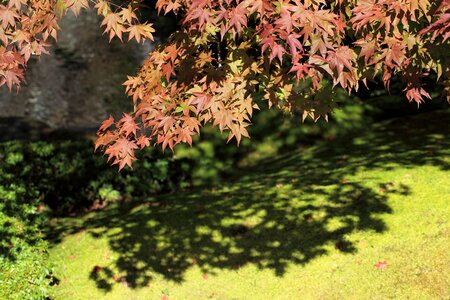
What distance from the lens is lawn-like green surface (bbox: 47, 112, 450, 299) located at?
751cm

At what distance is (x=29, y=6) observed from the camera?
5.00 meters

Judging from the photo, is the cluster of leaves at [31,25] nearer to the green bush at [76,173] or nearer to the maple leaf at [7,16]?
the maple leaf at [7,16]

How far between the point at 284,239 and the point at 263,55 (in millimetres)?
3936

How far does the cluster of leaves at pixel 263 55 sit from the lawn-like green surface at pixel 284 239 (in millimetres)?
2875

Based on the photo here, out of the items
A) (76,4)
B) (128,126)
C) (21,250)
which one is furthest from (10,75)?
(21,250)

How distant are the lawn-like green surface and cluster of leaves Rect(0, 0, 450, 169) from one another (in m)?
2.87

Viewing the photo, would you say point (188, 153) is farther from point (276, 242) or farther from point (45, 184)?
point (276, 242)

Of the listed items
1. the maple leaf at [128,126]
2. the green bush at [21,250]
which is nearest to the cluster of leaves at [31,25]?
the maple leaf at [128,126]

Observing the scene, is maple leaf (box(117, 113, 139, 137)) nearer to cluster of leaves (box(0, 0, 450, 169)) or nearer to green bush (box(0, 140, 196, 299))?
cluster of leaves (box(0, 0, 450, 169))

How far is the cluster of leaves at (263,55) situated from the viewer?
4320 mm

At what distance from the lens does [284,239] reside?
845 centimetres

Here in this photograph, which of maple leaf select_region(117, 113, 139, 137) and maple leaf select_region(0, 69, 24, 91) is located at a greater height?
maple leaf select_region(0, 69, 24, 91)

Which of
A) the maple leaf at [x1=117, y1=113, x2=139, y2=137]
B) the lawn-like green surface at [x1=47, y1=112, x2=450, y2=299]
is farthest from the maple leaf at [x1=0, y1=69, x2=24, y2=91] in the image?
the lawn-like green surface at [x1=47, y1=112, x2=450, y2=299]

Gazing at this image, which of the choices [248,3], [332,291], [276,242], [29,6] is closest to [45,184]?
[276,242]
